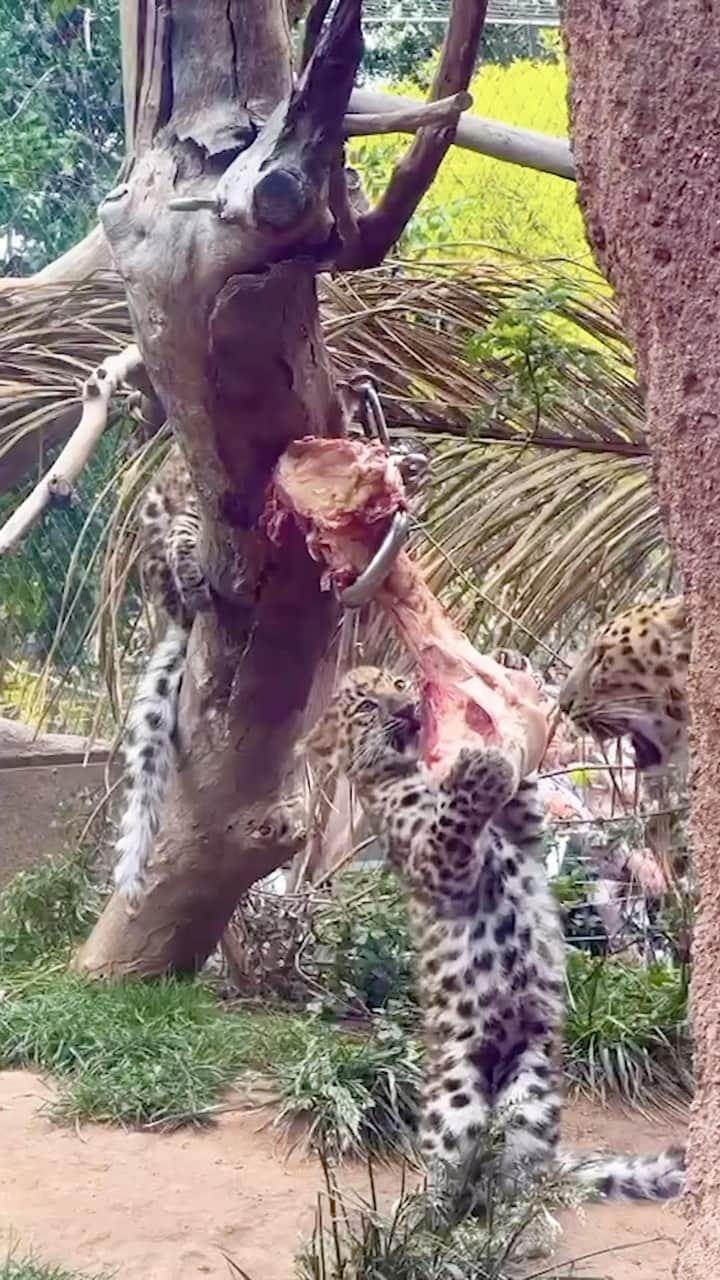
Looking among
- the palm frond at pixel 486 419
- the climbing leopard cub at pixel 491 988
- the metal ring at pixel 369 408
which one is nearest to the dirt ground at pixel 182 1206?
the climbing leopard cub at pixel 491 988

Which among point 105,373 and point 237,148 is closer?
point 237,148

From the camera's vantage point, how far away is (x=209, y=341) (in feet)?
11.4

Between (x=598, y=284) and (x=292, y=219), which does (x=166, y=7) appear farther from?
(x=598, y=284)

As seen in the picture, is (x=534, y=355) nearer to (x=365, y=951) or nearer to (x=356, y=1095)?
(x=356, y=1095)

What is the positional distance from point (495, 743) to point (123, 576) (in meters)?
2.36

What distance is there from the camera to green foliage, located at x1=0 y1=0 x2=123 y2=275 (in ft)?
33.0

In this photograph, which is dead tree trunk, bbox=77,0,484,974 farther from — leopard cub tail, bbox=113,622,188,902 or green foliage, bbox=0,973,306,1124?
green foliage, bbox=0,973,306,1124

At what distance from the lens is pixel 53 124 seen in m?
10.4

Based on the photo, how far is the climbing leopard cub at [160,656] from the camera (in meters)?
4.31

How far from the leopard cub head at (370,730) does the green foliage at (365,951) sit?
61.4 inches

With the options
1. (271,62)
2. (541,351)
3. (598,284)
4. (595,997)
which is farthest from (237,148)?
(595,997)

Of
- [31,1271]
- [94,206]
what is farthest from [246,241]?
[94,206]

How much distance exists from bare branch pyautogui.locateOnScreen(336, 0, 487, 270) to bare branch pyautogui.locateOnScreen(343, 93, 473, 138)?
149 millimetres

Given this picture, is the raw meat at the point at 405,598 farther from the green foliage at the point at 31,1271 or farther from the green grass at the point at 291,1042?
the green grass at the point at 291,1042
